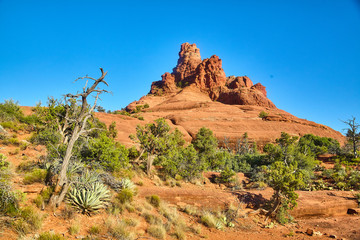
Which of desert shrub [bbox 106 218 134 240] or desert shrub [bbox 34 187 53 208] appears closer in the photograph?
desert shrub [bbox 106 218 134 240]

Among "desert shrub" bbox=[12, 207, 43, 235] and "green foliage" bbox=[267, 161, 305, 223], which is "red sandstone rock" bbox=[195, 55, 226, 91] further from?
"desert shrub" bbox=[12, 207, 43, 235]

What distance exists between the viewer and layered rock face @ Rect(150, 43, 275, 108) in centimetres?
8769

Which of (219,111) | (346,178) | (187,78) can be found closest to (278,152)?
(346,178)

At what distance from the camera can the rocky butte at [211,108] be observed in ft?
158

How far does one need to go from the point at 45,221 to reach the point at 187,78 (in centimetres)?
10825

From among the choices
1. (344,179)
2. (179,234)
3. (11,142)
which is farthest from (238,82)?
(179,234)

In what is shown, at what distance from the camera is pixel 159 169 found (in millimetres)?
19797

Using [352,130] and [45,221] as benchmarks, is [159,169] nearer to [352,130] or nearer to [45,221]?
[45,221]

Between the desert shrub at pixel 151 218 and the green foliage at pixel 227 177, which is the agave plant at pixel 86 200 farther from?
the green foliage at pixel 227 177

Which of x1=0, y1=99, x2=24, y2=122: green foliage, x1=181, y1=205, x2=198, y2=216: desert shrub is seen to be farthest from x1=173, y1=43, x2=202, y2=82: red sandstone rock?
x1=181, y1=205, x2=198, y2=216: desert shrub

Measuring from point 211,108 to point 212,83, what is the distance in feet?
123

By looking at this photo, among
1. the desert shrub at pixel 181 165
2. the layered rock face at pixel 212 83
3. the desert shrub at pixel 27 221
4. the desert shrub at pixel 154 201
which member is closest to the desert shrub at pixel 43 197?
the desert shrub at pixel 27 221

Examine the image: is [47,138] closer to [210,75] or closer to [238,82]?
[210,75]

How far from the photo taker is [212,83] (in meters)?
102
